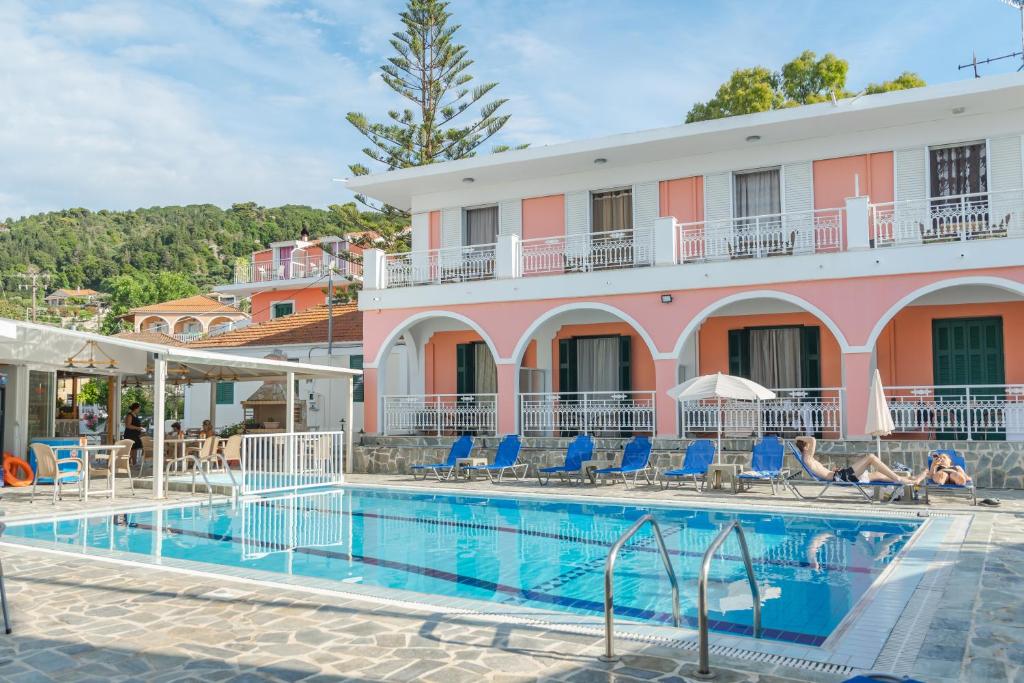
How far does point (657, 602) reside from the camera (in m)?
6.86

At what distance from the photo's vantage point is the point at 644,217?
59.0 ft

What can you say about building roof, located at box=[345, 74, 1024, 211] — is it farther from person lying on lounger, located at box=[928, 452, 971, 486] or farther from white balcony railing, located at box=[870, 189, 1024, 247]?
person lying on lounger, located at box=[928, 452, 971, 486]

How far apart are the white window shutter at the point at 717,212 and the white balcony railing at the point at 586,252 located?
1191mm

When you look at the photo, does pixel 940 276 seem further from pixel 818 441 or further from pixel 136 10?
pixel 136 10

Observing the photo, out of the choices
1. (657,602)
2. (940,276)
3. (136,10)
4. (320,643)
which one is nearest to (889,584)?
(657,602)

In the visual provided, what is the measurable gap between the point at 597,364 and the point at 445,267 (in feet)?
13.4

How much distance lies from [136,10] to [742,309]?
1231 centimetres

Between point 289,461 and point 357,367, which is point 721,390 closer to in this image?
point 289,461

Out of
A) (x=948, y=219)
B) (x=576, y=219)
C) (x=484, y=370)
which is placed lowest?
(x=484, y=370)

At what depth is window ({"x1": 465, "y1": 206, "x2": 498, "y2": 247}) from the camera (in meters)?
19.9


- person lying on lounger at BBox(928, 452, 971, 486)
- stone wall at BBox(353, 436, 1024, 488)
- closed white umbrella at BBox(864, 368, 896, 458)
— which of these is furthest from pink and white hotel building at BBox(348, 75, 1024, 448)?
person lying on lounger at BBox(928, 452, 971, 486)

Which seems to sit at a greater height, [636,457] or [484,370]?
[484,370]

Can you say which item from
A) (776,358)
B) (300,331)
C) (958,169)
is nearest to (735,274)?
(776,358)

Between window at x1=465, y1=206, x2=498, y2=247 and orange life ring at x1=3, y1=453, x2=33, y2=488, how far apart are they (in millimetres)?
10024
